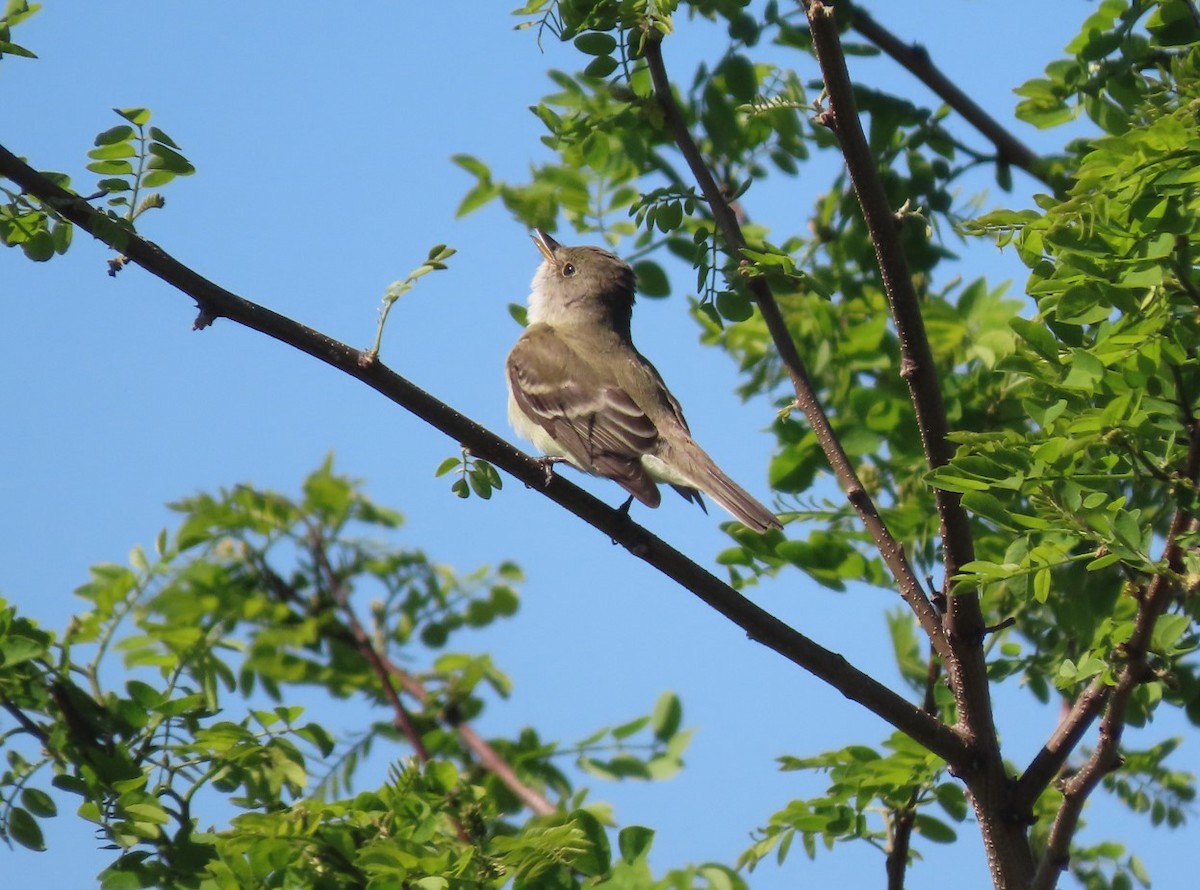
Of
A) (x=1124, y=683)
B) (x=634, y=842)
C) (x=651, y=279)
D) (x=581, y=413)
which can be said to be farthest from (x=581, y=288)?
(x=1124, y=683)

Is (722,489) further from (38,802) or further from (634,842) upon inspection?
(38,802)

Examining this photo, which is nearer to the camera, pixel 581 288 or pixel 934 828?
pixel 934 828

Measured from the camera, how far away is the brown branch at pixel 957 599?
321 centimetres

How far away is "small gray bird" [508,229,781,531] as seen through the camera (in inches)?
202

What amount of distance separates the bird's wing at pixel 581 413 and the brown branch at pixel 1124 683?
1797mm

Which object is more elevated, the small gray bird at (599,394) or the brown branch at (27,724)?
the small gray bird at (599,394)

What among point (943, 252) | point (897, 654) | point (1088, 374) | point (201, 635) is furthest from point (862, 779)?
point (943, 252)

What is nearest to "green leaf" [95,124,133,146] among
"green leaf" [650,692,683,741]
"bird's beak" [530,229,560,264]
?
"green leaf" [650,692,683,741]

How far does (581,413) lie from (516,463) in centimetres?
267

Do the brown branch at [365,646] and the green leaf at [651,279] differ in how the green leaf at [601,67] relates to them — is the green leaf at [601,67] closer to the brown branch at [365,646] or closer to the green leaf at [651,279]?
the green leaf at [651,279]

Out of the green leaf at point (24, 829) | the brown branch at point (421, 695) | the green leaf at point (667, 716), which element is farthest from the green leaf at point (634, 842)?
the green leaf at point (24, 829)

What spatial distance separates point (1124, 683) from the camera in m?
3.01

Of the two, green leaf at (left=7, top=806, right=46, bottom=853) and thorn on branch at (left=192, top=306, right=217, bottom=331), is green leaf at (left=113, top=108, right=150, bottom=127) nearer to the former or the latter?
thorn on branch at (left=192, top=306, right=217, bottom=331)

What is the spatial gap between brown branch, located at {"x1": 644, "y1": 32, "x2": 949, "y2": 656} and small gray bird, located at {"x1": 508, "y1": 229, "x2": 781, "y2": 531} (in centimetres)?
56
